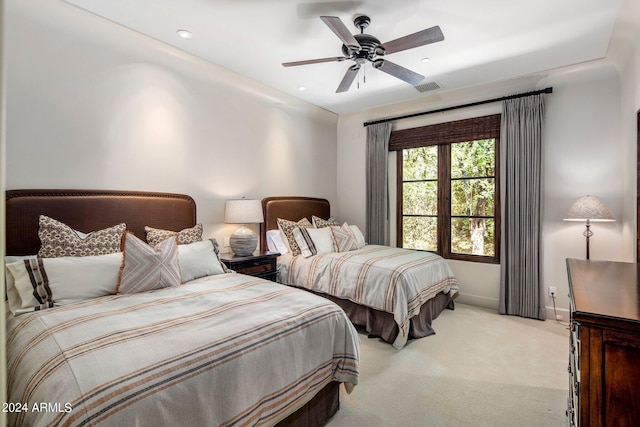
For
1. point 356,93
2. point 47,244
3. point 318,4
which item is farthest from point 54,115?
point 356,93

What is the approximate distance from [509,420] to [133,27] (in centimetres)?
427

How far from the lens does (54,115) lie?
2.50 m

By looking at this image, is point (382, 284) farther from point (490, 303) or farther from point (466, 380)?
point (490, 303)

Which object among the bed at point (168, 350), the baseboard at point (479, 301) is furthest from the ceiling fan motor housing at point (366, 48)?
the baseboard at point (479, 301)

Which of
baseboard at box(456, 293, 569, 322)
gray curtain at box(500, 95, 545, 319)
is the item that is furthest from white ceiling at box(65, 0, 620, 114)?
baseboard at box(456, 293, 569, 322)

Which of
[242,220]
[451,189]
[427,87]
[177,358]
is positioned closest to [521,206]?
[451,189]

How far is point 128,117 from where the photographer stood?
2.91 m

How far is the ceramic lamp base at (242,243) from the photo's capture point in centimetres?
344

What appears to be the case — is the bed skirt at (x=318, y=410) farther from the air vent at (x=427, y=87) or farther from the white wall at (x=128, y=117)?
the air vent at (x=427, y=87)

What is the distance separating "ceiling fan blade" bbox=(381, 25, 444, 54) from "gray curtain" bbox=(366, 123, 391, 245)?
8.13 ft

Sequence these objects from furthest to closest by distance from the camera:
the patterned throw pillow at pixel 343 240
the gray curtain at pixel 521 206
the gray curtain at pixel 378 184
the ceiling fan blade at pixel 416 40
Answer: the gray curtain at pixel 378 184
the patterned throw pillow at pixel 343 240
the gray curtain at pixel 521 206
the ceiling fan blade at pixel 416 40

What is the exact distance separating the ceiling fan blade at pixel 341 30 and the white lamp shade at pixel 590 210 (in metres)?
2.75

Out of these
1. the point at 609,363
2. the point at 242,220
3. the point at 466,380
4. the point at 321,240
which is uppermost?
the point at 242,220

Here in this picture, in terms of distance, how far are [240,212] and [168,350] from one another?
2337mm
